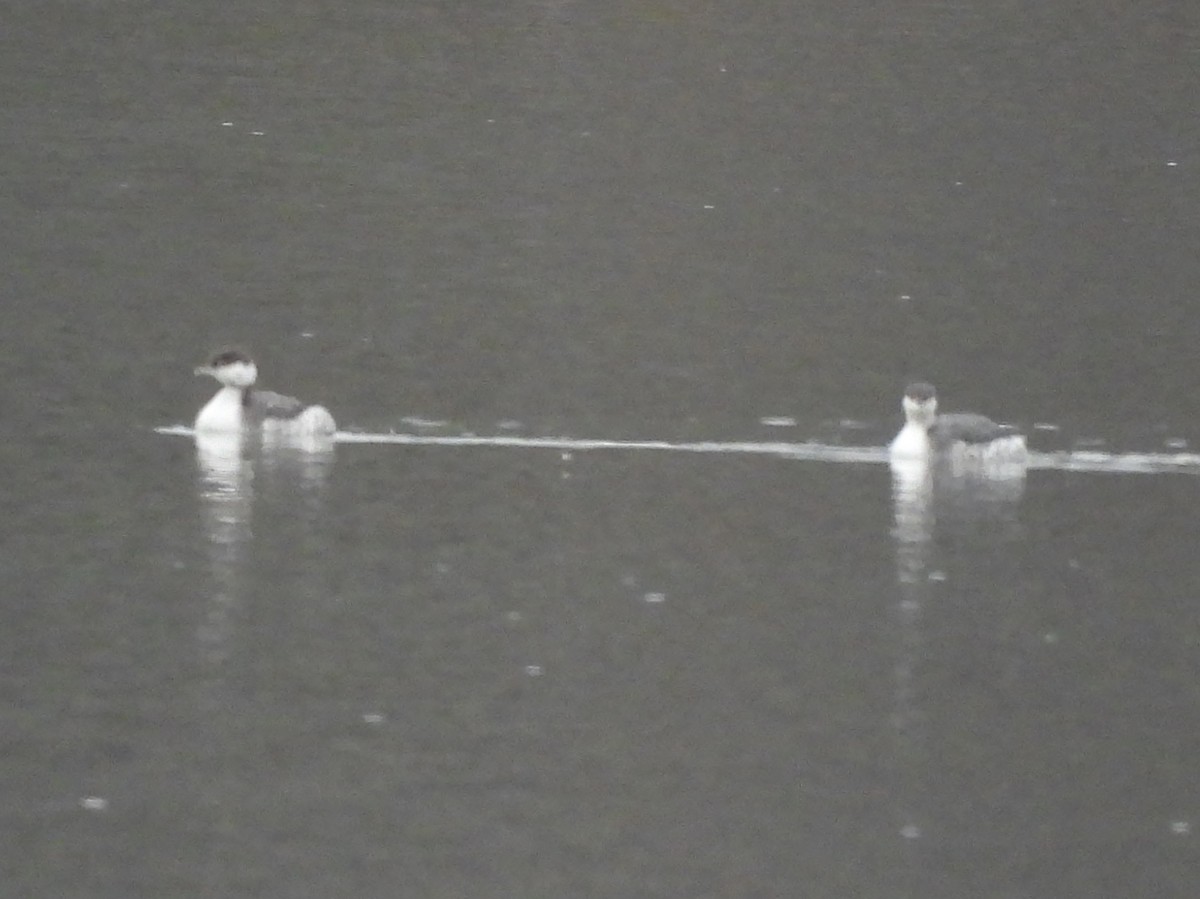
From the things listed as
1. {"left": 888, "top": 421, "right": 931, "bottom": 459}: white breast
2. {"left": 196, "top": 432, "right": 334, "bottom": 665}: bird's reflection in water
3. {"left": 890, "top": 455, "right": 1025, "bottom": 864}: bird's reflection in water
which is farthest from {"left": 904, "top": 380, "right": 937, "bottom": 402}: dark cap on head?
{"left": 196, "top": 432, "right": 334, "bottom": 665}: bird's reflection in water

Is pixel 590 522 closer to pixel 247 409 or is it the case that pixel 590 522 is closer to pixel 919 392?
pixel 919 392

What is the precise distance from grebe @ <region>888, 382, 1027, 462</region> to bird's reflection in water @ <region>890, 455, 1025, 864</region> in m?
0.06

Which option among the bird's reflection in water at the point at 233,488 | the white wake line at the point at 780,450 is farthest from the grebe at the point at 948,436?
the bird's reflection in water at the point at 233,488

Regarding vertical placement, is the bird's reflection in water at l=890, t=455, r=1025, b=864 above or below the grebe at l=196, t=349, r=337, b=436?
Answer: below

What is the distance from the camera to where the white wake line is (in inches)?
758

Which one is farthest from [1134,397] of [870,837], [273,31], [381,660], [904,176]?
[273,31]

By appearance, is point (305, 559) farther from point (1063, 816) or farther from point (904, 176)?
point (904, 176)

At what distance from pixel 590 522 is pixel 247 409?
3745mm

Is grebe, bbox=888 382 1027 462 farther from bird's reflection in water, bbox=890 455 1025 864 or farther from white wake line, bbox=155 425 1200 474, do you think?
white wake line, bbox=155 425 1200 474

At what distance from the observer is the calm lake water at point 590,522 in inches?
452

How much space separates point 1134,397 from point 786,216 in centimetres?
1026

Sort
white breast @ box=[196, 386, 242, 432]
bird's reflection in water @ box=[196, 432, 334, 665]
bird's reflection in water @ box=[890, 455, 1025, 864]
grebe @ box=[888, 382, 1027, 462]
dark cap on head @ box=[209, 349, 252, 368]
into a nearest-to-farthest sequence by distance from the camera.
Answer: bird's reflection in water @ box=[890, 455, 1025, 864] < bird's reflection in water @ box=[196, 432, 334, 665] < grebe @ box=[888, 382, 1027, 462] < white breast @ box=[196, 386, 242, 432] < dark cap on head @ box=[209, 349, 252, 368]

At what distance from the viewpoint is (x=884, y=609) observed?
15039 millimetres

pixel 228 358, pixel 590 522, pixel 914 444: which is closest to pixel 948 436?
pixel 914 444
